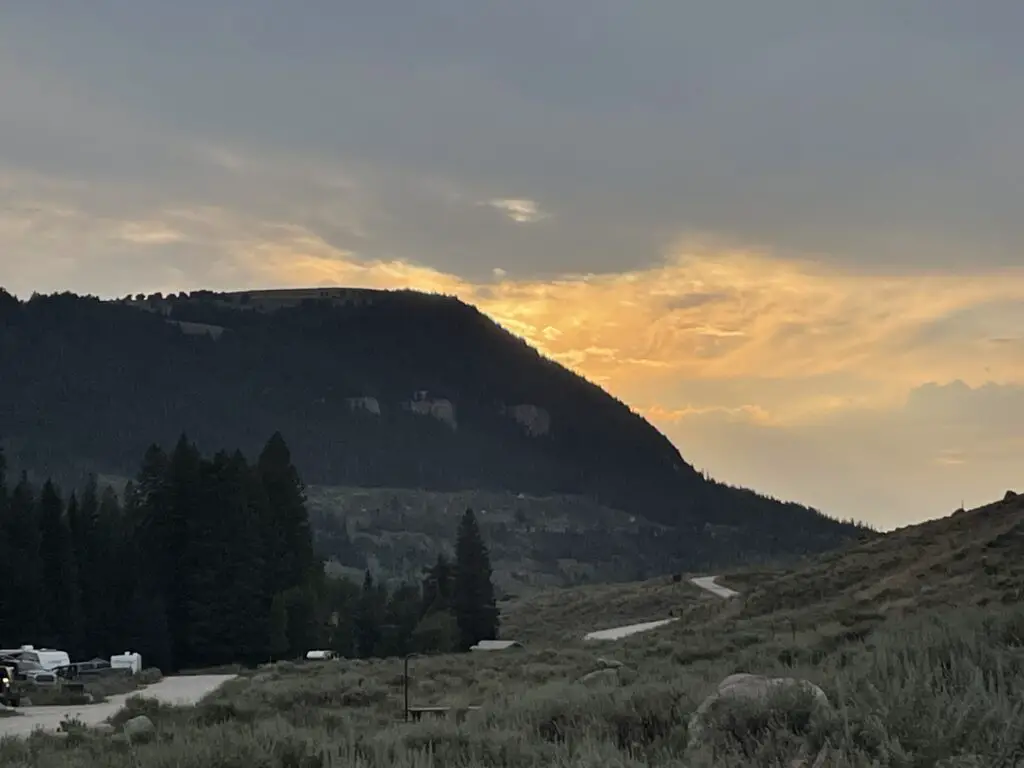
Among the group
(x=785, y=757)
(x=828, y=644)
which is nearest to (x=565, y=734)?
(x=785, y=757)

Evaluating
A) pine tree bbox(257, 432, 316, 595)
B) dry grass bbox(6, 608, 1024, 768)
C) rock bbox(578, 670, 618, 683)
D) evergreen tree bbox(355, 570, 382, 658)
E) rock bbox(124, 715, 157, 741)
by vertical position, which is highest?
pine tree bbox(257, 432, 316, 595)

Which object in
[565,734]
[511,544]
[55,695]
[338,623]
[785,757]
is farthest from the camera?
[511,544]

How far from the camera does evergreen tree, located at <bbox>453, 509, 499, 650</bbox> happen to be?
61000 millimetres

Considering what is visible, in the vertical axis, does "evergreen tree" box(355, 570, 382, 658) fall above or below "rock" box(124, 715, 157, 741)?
below

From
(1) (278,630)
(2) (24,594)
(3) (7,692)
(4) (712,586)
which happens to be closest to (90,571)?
(2) (24,594)

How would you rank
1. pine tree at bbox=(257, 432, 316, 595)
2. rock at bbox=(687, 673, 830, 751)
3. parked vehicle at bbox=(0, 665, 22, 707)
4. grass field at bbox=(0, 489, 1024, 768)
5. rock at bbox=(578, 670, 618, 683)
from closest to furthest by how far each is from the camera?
grass field at bbox=(0, 489, 1024, 768) → rock at bbox=(687, 673, 830, 751) → rock at bbox=(578, 670, 618, 683) → parked vehicle at bbox=(0, 665, 22, 707) → pine tree at bbox=(257, 432, 316, 595)

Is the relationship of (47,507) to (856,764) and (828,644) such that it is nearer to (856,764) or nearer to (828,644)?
(828,644)

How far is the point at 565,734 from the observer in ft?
33.1

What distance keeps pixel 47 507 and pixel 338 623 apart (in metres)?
16.3

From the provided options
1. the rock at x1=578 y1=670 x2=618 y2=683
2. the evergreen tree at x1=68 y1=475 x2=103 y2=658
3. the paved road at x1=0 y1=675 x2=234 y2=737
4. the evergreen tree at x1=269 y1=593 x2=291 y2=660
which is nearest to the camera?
the rock at x1=578 y1=670 x2=618 y2=683

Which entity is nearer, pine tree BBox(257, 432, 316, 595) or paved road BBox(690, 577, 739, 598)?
pine tree BBox(257, 432, 316, 595)

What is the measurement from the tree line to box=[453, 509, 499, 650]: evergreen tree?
0.32 feet

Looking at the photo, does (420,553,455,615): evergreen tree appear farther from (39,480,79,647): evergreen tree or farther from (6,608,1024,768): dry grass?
(6,608,1024,768): dry grass

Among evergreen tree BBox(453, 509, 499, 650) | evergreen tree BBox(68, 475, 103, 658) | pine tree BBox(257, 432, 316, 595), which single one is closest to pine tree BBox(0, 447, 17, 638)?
evergreen tree BBox(68, 475, 103, 658)
